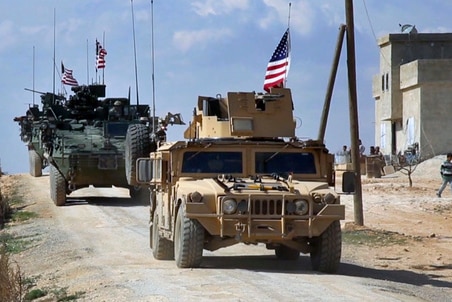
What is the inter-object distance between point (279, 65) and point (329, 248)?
24.3 ft

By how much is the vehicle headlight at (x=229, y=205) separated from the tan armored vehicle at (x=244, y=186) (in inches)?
0.5

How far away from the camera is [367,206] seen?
26766 mm

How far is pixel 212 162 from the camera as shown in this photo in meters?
13.9

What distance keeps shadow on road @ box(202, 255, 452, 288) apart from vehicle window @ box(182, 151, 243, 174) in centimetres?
127

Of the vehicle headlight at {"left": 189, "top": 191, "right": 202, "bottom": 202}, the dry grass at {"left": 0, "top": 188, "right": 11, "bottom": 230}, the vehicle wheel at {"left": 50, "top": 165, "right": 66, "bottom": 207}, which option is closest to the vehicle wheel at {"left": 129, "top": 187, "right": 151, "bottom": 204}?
the vehicle wheel at {"left": 50, "top": 165, "right": 66, "bottom": 207}

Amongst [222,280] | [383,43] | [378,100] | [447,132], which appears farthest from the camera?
[378,100]

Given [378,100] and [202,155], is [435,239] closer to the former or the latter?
[202,155]

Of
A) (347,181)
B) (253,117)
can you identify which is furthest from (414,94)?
(347,181)

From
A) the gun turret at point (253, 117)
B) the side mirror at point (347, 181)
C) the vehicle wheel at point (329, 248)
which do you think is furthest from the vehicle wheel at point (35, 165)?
the vehicle wheel at point (329, 248)

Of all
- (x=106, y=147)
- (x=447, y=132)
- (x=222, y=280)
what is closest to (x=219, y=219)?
(x=222, y=280)

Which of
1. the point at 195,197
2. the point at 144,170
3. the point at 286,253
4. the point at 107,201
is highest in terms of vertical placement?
the point at 144,170

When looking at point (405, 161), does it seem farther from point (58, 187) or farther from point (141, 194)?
point (58, 187)

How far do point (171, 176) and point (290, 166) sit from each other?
1.58 meters

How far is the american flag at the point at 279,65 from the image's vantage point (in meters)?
19.7
